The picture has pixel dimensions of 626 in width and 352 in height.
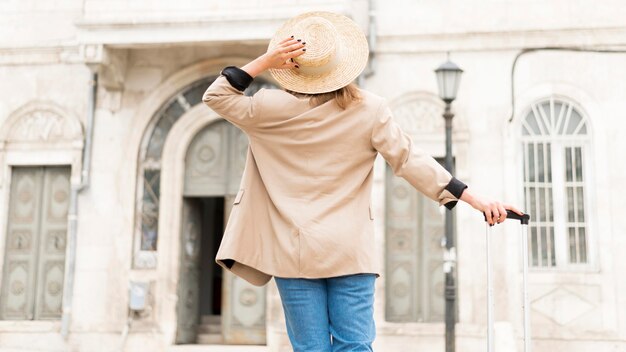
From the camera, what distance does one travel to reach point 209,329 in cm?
1230

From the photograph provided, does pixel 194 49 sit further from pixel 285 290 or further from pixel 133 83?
pixel 285 290

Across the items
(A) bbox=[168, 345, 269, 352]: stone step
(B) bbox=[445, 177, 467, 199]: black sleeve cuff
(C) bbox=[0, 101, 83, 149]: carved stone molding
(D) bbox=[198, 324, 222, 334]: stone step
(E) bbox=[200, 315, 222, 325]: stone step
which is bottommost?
(A) bbox=[168, 345, 269, 352]: stone step

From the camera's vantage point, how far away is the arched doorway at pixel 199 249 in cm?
1166

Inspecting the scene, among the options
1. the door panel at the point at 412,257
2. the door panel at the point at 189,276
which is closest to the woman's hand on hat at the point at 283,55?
the door panel at the point at 412,257

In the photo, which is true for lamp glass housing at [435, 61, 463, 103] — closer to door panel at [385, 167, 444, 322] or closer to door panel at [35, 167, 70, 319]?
door panel at [385, 167, 444, 322]

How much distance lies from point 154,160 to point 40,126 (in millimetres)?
1970

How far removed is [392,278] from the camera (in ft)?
36.9

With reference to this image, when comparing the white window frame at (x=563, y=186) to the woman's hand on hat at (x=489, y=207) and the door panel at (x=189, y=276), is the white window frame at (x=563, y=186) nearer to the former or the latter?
the door panel at (x=189, y=276)

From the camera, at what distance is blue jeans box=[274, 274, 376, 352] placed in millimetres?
2971

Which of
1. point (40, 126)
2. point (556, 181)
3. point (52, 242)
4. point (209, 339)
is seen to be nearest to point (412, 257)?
point (556, 181)

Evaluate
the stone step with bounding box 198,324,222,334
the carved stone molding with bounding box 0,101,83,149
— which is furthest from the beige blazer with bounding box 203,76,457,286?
the carved stone molding with bounding box 0,101,83,149

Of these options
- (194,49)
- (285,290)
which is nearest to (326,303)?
(285,290)

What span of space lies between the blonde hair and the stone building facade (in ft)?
25.6

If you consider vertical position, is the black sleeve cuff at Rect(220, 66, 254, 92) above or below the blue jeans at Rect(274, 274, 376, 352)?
above
